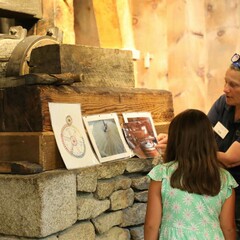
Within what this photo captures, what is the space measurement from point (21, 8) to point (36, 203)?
1.51m

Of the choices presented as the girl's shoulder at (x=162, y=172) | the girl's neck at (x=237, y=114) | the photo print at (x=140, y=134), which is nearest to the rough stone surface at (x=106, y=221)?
the photo print at (x=140, y=134)

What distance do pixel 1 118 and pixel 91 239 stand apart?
27.6 inches

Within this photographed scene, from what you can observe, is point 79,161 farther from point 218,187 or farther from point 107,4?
point 107,4

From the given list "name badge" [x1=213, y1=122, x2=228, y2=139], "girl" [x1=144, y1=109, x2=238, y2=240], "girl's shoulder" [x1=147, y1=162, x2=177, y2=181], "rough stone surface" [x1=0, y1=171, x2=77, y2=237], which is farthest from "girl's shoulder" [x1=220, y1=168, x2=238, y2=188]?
"rough stone surface" [x1=0, y1=171, x2=77, y2=237]

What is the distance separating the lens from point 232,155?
2.14m

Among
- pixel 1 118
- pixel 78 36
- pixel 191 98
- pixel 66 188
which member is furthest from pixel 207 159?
pixel 78 36

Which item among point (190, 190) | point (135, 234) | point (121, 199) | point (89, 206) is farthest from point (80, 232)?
point (190, 190)

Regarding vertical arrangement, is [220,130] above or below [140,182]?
above

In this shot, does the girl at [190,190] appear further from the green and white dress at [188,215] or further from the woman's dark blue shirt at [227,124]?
the woman's dark blue shirt at [227,124]

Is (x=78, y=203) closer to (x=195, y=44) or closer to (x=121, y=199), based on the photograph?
(x=121, y=199)

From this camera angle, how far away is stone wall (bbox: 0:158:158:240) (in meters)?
1.79

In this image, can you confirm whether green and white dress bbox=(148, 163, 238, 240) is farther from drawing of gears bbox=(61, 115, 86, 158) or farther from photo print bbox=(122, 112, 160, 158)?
photo print bbox=(122, 112, 160, 158)

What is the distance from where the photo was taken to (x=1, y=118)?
2.11 metres

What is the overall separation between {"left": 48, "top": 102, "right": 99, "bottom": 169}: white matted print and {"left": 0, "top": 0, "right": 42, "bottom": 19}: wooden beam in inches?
38.4
